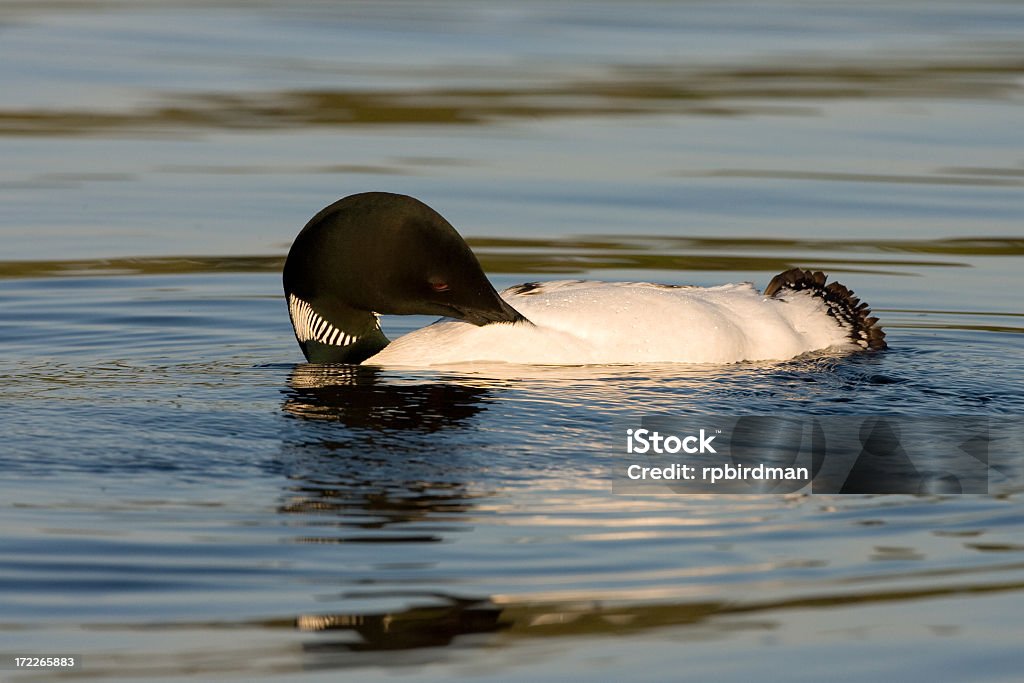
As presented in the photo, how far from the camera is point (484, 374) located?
23.2 feet

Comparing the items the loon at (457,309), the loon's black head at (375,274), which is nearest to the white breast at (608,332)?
the loon at (457,309)

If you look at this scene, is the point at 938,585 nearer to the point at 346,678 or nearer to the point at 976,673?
the point at 976,673

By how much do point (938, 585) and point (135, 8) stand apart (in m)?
19.0

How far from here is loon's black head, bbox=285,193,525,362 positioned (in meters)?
7.13

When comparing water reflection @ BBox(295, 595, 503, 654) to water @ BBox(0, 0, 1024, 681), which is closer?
water reflection @ BBox(295, 595, 503, 654)

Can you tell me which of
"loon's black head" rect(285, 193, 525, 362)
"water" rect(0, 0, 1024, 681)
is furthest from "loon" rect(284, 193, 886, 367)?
"water" rect(0, 0, 1024, 681)

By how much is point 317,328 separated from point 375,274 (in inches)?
16.6

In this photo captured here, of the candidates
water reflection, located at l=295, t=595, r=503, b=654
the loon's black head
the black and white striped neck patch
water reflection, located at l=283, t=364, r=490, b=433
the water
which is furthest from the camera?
the black and white striped neck patch

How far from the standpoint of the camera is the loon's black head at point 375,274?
7133 millimetres

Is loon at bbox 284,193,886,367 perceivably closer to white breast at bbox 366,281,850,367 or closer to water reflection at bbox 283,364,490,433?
white breast at bbox 366,281,850,367

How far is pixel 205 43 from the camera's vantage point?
61.0 feet

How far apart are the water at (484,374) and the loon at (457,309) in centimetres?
16

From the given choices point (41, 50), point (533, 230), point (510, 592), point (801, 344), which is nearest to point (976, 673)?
point (510, 592)

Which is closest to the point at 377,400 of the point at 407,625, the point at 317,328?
the point at 317,328
